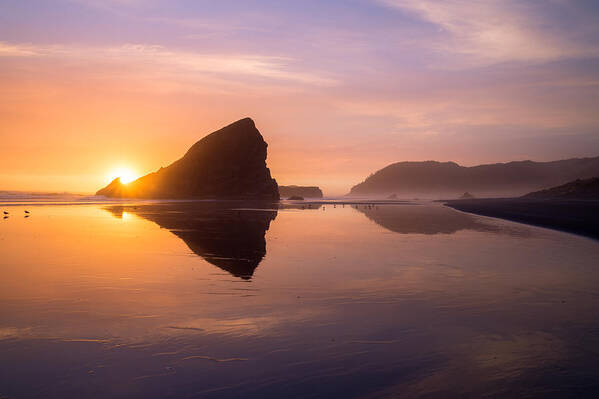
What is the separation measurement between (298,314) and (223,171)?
5142 inches

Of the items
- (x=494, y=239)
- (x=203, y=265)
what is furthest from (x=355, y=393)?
(x=494, y=239)

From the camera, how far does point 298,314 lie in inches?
352

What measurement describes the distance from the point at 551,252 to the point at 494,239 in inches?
193

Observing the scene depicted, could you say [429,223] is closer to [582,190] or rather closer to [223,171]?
[582,190]

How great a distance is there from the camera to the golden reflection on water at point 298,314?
616 centimetres

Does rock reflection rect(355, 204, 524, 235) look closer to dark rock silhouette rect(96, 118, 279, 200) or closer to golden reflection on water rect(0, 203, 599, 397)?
golden reflection on water rect(0, 203, 599, 397)

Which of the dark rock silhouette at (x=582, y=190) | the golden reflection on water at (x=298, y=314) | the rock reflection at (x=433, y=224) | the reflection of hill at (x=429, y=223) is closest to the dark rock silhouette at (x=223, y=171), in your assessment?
the dark rock silhouette at (x=582, y=190)

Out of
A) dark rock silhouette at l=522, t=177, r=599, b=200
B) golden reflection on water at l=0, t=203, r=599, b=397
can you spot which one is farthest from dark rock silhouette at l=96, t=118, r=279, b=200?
golden reflection on water at l=0, t=203, r=599, b=397

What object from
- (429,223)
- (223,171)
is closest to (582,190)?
(429,223)

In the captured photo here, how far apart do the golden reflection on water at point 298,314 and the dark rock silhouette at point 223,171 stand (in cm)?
11686

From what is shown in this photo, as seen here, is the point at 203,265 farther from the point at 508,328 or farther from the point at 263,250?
the point at 508,328

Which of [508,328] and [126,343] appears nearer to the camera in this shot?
[126,343]

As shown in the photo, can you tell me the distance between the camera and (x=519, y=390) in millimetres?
5590

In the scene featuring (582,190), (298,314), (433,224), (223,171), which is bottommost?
(298,314)
